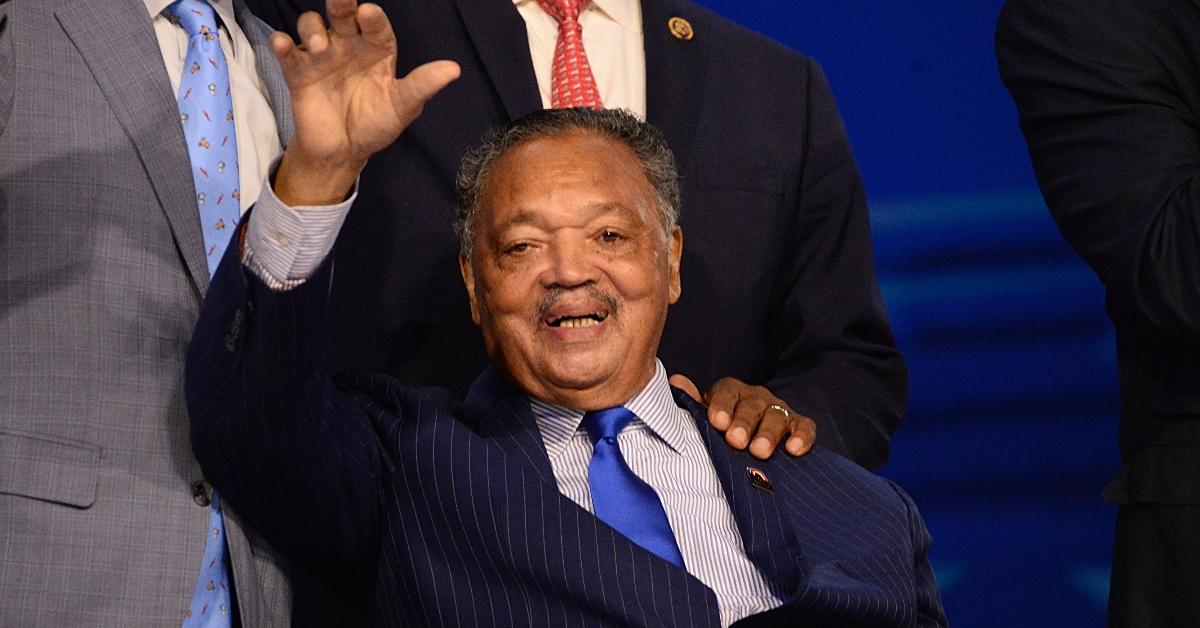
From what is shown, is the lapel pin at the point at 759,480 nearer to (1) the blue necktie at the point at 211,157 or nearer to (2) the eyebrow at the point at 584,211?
(2) the eyebrow at the point at 584,211

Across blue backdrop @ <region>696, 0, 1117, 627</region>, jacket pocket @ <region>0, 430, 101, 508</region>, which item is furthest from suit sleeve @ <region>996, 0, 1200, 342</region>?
jacket pocket @ <region>0, 430, 101, 508</region>

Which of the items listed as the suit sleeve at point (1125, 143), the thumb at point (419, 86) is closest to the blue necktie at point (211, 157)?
the thumb at point (419, 86)

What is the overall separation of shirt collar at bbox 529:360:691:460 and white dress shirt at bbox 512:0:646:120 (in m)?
0.49

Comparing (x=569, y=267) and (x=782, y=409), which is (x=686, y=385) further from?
(x=569, y=267)

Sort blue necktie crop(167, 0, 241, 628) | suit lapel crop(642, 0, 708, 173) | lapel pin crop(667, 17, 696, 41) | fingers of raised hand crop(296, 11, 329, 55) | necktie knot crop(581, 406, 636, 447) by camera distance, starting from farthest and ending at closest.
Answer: lapel pin crop(667, 17, 696, 41) → suit lapel crop(642, 0, 708, 173) → necktie knot crop(581, 406, 636, 447) → blue necktie crop(167, 0, 241, 628) → fingers of raised hand crop(296, 11, 329, 55)

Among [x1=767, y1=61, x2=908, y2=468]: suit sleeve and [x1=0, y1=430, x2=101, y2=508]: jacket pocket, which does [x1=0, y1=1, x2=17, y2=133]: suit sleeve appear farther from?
[x1=767, y1=61, x2=908, y2=468]: suit sleeve

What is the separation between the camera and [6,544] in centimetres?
193

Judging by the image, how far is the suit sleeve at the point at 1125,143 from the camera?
2.35 meters

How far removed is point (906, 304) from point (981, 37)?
1.84ft

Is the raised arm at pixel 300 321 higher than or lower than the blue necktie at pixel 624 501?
higher

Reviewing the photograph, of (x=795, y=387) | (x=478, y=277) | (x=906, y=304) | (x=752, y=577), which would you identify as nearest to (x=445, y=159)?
(x=478, y=277)

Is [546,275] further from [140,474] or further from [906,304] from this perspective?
[906,304]

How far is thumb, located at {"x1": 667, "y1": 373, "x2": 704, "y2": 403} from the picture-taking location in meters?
2.36

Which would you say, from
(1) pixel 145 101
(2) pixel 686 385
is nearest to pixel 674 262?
(2) pixel 686 385
